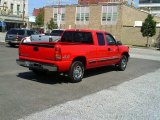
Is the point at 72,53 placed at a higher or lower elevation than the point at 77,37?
lower

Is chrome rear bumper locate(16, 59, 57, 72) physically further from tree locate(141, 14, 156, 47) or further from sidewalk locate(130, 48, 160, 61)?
tree locate(141, 14, 156, 47)

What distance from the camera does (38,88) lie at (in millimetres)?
8430

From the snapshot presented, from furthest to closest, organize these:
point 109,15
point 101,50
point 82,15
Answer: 1. point 82,15
2. point 109,15
3. point 101,50

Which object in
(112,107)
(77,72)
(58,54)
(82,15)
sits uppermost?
(82,15)

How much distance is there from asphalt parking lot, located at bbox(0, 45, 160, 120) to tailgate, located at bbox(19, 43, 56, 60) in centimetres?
83

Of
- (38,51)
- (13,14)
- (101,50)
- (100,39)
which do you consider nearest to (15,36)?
(100,39)

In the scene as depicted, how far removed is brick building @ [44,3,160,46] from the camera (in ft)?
163

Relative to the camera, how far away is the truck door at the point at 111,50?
11.6 metres

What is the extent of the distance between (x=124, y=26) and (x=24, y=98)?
45422 mm

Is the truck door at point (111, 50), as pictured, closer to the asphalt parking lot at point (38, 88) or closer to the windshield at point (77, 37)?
the asphalt parking lot at point (38, 88)

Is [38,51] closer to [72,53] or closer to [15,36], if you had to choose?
[72,53]

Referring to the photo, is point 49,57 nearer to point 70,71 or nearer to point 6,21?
point 70,71

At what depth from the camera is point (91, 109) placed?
6531 mm

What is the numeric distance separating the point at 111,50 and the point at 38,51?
3.60m
